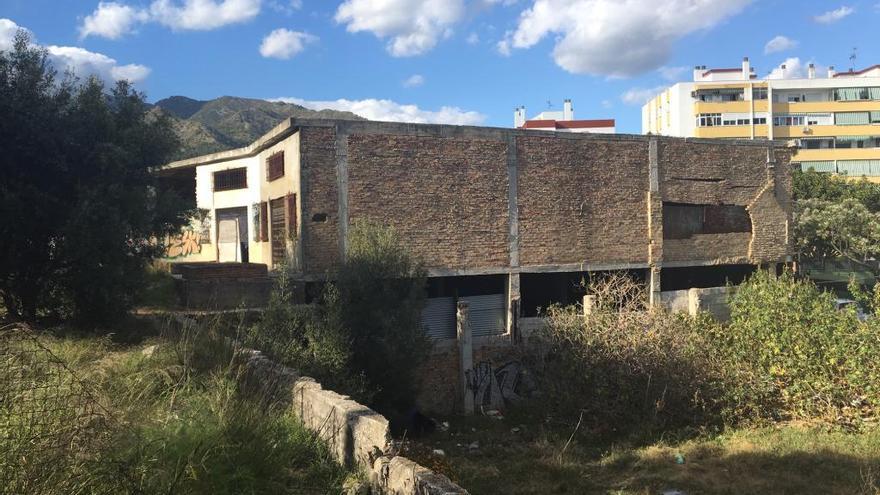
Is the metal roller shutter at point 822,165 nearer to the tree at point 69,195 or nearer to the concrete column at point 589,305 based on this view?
the concrete column at point 589,305

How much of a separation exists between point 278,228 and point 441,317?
5425 mm

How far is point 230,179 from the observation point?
21.9 m

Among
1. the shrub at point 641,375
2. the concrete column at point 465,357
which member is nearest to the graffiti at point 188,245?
the concrete column at point 465,357

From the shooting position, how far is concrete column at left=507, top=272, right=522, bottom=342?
16.4 meters

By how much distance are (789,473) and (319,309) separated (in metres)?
8.69

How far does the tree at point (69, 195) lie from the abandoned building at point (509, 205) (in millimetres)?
3652

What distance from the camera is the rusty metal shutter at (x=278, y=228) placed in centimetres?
1658

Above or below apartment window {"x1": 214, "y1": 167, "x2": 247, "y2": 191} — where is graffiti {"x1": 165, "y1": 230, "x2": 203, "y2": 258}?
below

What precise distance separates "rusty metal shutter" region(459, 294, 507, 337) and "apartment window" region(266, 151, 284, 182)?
636 cm

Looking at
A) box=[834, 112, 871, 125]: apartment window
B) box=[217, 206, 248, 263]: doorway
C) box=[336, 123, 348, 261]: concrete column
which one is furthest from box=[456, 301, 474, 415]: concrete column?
box=[834, 112, 871, 125]: apartment window

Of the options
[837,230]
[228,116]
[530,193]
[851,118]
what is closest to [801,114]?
[851,118]

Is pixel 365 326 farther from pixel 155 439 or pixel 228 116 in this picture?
pixel 228 116

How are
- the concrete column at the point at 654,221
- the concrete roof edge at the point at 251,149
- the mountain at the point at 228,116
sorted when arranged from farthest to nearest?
the mountain at the point at 228,116 → the concrete column at the point at 654,221 → the concrete roof edge at the point at 251,149

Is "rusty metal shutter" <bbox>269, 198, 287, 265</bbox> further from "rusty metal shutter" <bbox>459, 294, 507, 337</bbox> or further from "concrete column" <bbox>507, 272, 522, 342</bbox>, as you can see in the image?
"concrete column" <bbox>507, 272, 522, 342</bbox>
